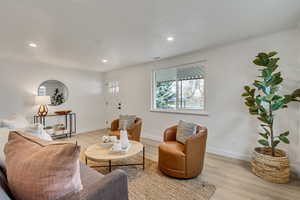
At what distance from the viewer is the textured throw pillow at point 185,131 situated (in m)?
2.29

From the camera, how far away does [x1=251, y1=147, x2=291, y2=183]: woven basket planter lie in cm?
198

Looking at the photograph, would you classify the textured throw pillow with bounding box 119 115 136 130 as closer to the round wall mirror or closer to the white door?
the white door

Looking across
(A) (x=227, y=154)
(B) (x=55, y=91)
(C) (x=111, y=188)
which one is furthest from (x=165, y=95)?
(B) (x=55, y=91)

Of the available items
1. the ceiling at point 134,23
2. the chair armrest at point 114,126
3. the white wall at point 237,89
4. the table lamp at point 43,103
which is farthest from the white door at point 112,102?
the white wall at point 237,89

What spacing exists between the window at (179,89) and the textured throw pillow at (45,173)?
118 inches

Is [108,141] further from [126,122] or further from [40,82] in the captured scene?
[40,82]

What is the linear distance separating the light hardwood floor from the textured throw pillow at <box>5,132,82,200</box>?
1723 mm

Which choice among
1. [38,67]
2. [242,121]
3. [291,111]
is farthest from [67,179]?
[38,67]

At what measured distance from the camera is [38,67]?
4.05 meters

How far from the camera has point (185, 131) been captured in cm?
237

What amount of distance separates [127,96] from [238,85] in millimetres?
3271

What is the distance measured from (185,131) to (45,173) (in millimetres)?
2013

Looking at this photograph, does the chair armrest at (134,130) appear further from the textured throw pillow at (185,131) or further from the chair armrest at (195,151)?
the chair armrest at (195,151)

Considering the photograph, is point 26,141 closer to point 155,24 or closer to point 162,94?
point 155,24
